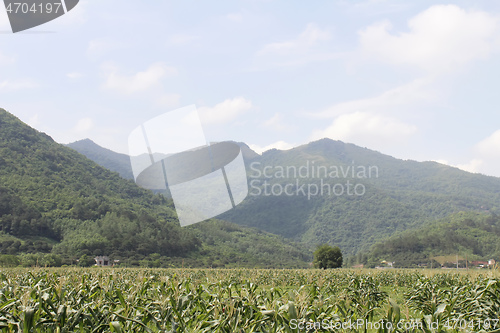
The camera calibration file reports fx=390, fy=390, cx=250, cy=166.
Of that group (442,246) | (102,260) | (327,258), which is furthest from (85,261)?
(442,246)

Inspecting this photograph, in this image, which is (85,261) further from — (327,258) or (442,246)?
(442,246)

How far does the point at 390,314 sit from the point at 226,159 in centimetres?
1729

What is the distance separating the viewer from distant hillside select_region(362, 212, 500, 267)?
101 metres

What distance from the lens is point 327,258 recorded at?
216 ft

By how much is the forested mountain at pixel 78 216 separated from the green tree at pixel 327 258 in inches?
1020

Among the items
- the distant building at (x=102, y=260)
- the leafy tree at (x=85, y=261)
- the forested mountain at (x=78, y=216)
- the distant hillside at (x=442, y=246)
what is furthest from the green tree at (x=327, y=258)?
the distant hillside at (x=442, y=246)

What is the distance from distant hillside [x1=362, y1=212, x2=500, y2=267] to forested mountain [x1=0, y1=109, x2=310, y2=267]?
30.1 metres

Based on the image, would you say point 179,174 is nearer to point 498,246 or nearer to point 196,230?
point 196,230

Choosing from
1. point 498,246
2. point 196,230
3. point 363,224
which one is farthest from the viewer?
point 363,224

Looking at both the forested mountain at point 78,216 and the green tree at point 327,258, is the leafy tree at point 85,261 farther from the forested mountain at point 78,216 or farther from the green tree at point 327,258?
the green tree at point 327,258

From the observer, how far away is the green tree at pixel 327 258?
65312mm

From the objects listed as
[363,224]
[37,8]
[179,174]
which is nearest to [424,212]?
[363,224]

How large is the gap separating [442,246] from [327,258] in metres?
56.5

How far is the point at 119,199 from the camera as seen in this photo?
4338 inches
